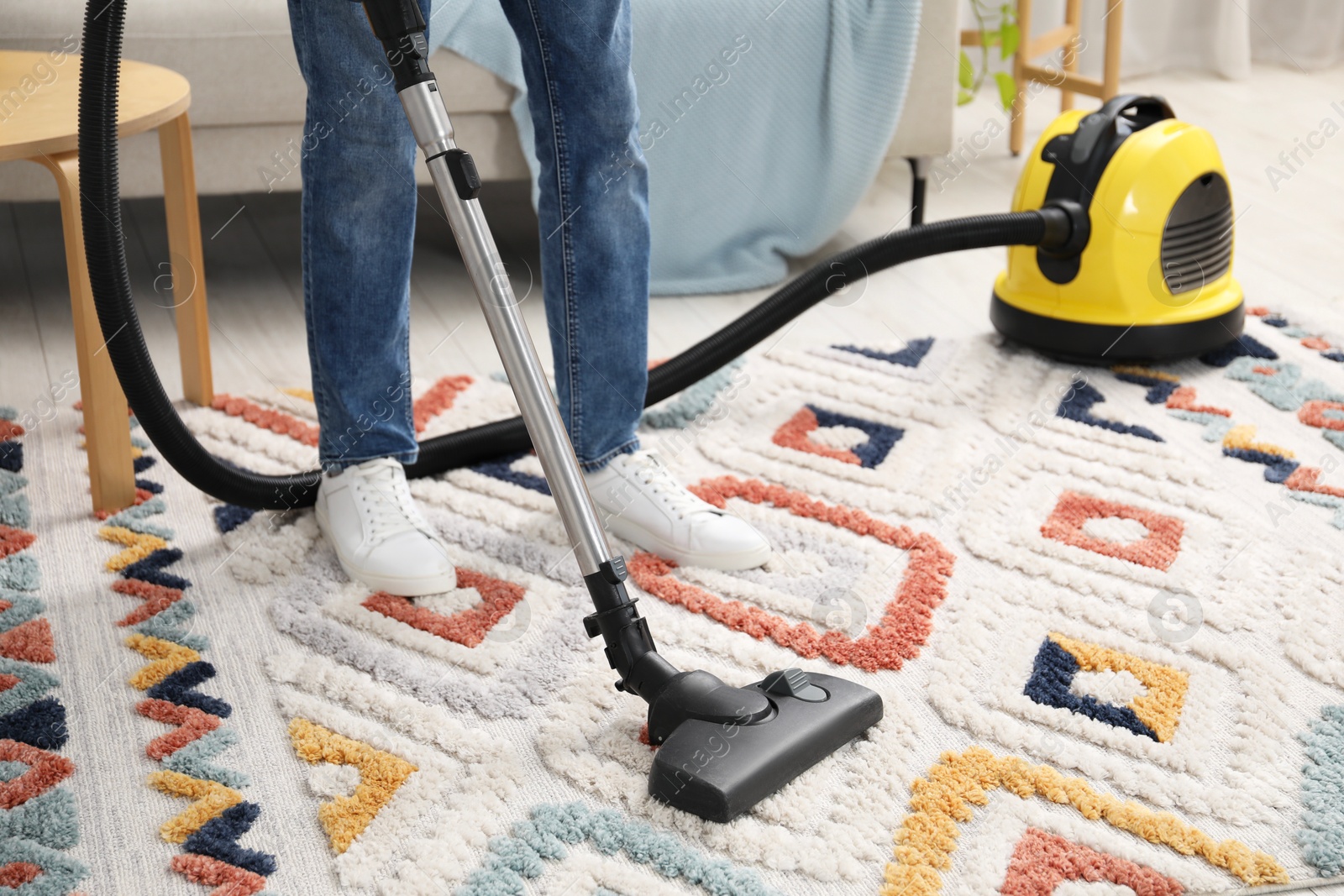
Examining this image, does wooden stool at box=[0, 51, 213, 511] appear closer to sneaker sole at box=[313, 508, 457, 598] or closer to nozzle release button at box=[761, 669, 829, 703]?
sneaker sole at box=[313, 508, 457, 598]

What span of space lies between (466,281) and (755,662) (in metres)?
1.13

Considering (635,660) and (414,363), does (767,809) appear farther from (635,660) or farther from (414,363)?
(414,363)

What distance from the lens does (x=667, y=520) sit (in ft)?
3.90

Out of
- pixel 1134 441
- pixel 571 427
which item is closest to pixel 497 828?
pixel 571 427

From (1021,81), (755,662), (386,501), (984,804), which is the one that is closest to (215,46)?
(386,501)

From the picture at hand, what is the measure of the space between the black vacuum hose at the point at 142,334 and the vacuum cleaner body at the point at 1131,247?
58mm

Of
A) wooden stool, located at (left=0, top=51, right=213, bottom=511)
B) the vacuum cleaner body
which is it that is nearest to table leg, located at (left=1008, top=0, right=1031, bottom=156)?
the vacuum cleaner body

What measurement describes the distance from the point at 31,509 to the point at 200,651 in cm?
36

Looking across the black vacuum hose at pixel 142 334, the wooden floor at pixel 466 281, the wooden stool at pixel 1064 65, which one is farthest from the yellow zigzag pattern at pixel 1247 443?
the wooden stool at pixel 1064 65

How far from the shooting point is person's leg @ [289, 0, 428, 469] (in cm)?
99

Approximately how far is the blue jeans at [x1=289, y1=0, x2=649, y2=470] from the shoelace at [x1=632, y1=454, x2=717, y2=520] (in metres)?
0.03

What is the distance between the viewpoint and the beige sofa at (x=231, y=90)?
165 cm

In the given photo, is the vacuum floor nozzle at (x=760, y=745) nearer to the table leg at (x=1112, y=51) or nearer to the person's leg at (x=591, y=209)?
the person's leg at (x=591, y=209)

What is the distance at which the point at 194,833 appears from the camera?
84 cm
